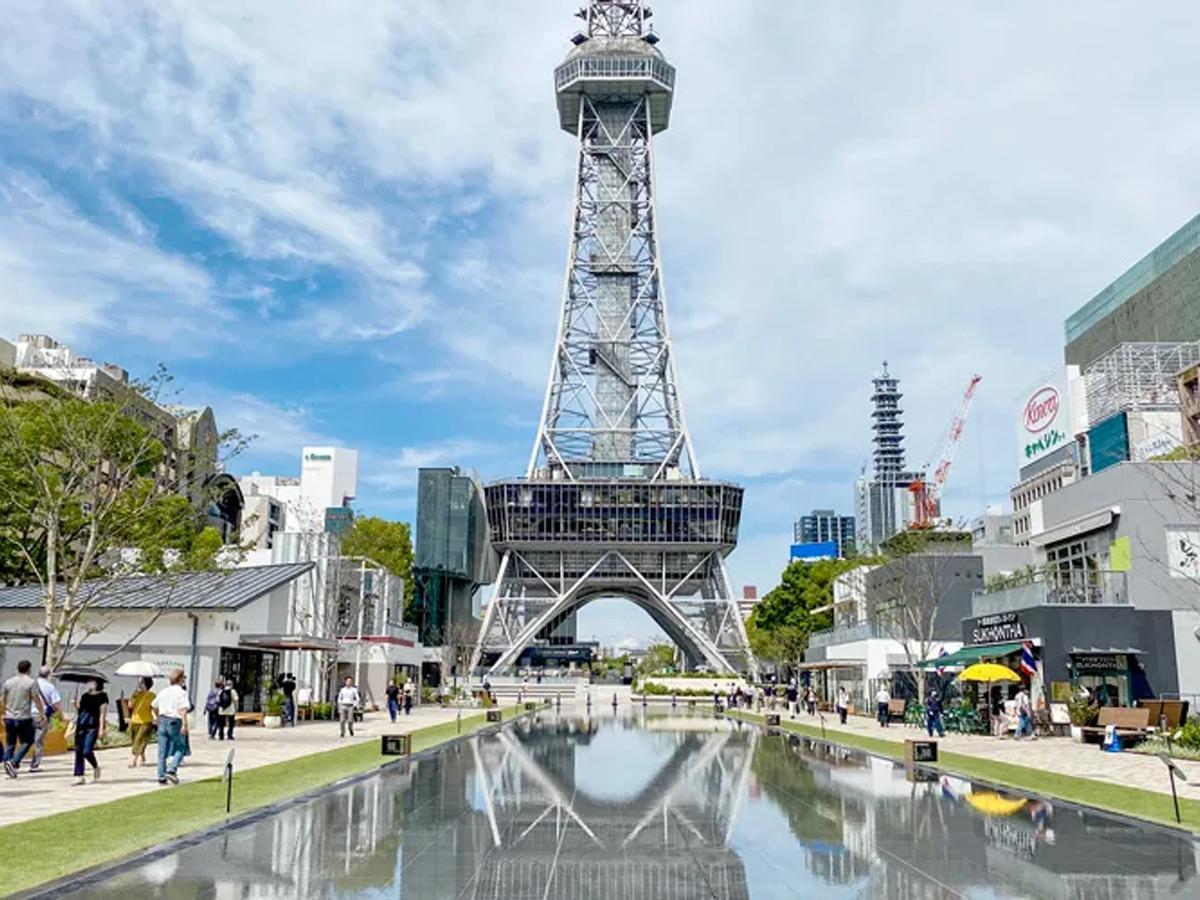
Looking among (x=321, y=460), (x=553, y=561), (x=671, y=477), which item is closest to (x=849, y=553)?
(x=671, y=477)

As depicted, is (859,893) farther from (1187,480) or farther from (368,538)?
(368,538)

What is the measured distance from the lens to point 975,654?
42.3 metres

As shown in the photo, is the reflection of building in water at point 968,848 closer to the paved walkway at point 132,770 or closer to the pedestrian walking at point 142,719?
the paved walkway at point 132,770

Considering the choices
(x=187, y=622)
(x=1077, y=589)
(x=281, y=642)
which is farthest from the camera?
(x=281, y=642)

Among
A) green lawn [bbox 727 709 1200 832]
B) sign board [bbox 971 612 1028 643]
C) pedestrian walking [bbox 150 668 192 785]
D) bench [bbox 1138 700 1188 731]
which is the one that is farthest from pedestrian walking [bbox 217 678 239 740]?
sign board [bbox 971 612 1028 643]

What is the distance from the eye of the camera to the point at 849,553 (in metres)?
82.0

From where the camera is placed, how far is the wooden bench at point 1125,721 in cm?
3011

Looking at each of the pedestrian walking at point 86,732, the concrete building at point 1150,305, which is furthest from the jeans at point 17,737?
the concrete building at point 1150,305

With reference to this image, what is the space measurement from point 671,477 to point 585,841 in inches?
4098

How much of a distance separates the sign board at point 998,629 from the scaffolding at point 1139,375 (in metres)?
46.1

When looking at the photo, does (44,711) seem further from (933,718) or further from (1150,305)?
(1150,305)

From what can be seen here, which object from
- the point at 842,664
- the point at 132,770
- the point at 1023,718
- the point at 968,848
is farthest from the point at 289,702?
the point at 968,848

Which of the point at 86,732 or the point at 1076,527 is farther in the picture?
the point at 1076,527

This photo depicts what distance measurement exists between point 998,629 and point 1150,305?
2866 inches
